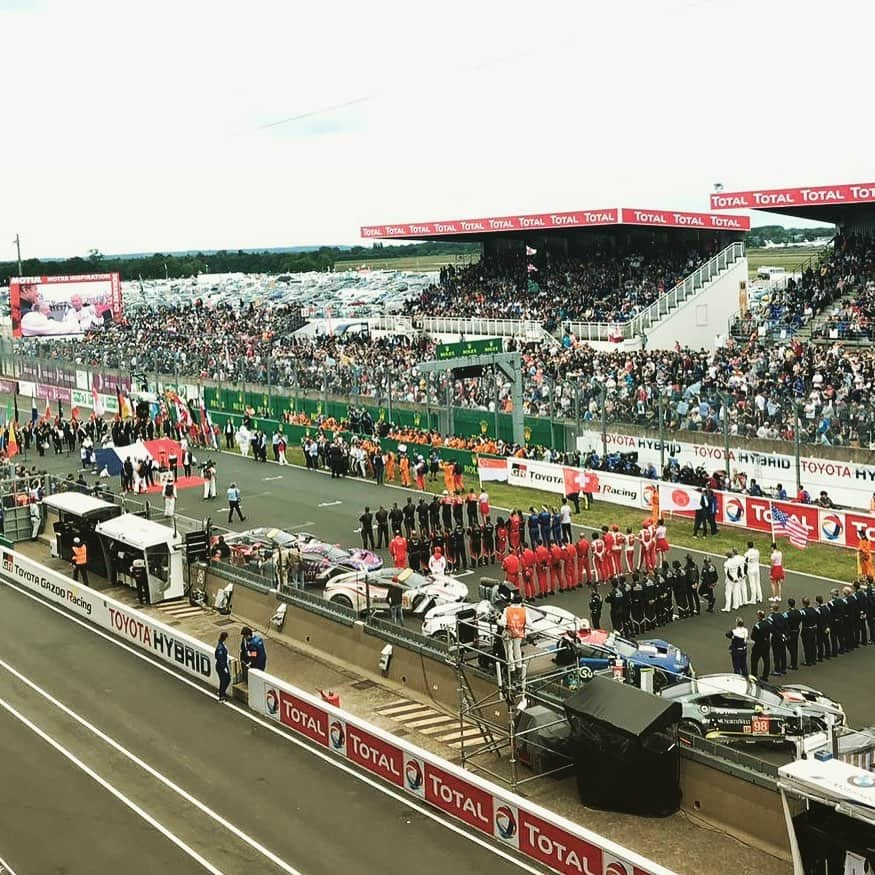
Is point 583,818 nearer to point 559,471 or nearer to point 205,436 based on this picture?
point 559,471

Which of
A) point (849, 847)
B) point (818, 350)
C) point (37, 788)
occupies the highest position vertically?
point (818, 350)

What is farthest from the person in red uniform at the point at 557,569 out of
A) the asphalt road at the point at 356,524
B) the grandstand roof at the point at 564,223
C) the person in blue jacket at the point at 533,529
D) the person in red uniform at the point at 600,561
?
the grandstand roof at the point at 564,223

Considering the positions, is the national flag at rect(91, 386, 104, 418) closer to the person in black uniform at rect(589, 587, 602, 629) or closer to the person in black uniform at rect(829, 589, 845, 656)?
the person in black uniform at rect(589, 587, 602, 629)

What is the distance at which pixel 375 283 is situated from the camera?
126 meters

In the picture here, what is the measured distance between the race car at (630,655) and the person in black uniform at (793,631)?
5.57 feet

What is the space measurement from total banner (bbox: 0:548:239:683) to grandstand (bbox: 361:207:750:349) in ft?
96.2

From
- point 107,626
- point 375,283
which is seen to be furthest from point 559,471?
point 375,283

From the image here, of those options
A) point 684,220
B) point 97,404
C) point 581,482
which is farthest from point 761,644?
point 97,404

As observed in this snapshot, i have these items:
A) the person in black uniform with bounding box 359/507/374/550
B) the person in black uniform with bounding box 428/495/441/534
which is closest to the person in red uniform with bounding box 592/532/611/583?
the person in black uniform with bounding box 428/495/441/534

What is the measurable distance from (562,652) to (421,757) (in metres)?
3.03

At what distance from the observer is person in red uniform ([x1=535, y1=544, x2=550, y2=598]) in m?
25.2

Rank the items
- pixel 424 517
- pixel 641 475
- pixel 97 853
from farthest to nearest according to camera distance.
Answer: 1. pixel 641 475
2. pixel 424 517
3. pixel 97 853

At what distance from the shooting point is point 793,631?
783 inches

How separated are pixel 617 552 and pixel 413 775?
10.9 m
